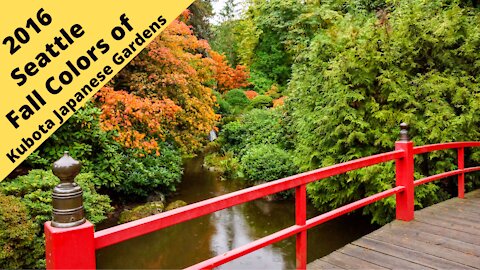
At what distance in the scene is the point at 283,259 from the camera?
7.86 metres

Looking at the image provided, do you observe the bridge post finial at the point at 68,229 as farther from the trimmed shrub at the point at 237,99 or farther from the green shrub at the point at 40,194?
the trimmed shrub at the point at 237,99

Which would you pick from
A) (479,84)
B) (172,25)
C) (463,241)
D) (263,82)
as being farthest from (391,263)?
(263,82)

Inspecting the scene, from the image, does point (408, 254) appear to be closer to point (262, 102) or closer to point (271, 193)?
point (271, 193)

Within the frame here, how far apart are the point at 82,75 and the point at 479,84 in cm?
653

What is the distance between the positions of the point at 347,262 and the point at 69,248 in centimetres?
222

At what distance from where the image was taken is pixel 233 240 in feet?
29.0

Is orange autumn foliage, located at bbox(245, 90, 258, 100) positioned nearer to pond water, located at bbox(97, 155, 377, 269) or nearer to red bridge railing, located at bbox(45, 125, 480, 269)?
pond water, located at bbox(97, 155, 377, 269)

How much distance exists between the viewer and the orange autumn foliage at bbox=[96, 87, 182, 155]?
8039 millimetres

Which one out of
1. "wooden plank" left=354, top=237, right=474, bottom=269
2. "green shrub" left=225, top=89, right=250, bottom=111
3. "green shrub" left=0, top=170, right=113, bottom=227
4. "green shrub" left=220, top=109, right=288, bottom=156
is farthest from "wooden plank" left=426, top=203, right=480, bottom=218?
"green shrub" left=225, top=89, right=250, bottom=111

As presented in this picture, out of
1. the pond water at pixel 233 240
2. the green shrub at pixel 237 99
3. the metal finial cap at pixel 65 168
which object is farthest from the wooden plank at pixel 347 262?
the green shrub at pixel 237 99

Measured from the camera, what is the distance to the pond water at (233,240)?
777 centimetres

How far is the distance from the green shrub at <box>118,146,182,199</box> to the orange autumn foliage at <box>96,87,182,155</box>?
2.35 feet

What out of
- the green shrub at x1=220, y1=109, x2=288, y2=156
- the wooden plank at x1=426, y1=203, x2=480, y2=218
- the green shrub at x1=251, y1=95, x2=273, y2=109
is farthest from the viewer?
the green shrub at x1=251, y1=95, x2=273, y2=109

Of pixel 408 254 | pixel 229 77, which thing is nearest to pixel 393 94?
pixel 408 254
